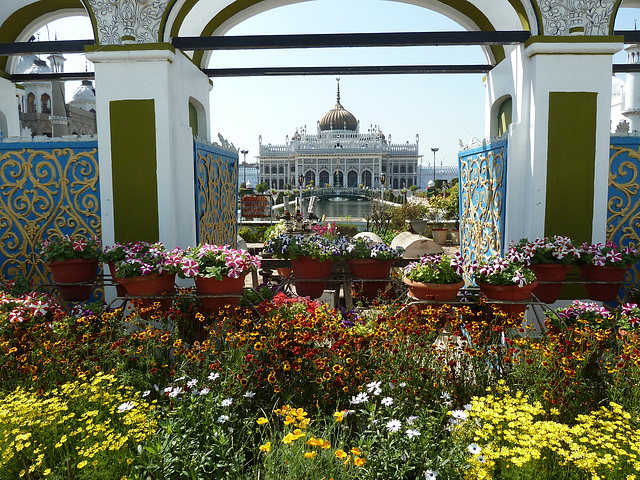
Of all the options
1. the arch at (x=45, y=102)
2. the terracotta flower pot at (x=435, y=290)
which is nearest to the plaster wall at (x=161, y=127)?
the terracotta flower pot at (x=435, y=290)

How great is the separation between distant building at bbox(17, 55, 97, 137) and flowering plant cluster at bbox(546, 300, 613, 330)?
78.5 feet

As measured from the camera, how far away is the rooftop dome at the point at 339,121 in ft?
286

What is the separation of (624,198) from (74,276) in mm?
5442

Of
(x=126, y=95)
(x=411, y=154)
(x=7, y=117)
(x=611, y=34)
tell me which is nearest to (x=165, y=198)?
(x=126, y=95)

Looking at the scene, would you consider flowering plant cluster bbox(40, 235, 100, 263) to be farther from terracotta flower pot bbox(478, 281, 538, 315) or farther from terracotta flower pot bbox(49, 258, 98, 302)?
terracotta flower pot bbox(478, 281, 538, 315)

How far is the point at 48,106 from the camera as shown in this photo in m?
38.0

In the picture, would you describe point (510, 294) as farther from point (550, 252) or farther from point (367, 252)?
point (367, 252)

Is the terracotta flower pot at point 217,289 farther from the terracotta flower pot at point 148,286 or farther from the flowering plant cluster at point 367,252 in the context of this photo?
the flowering plant cluster at point 367,252

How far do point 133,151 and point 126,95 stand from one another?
56 centimetres

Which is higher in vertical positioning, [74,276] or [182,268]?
[182,268]

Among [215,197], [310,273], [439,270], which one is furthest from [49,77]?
[439,270]

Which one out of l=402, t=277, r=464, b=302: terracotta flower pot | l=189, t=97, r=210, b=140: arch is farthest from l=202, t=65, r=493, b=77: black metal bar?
l=402, t=277, r=464, b=302: terracotta flower pot

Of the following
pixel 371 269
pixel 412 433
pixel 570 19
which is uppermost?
pixel 570 19

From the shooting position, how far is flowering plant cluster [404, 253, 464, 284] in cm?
395
